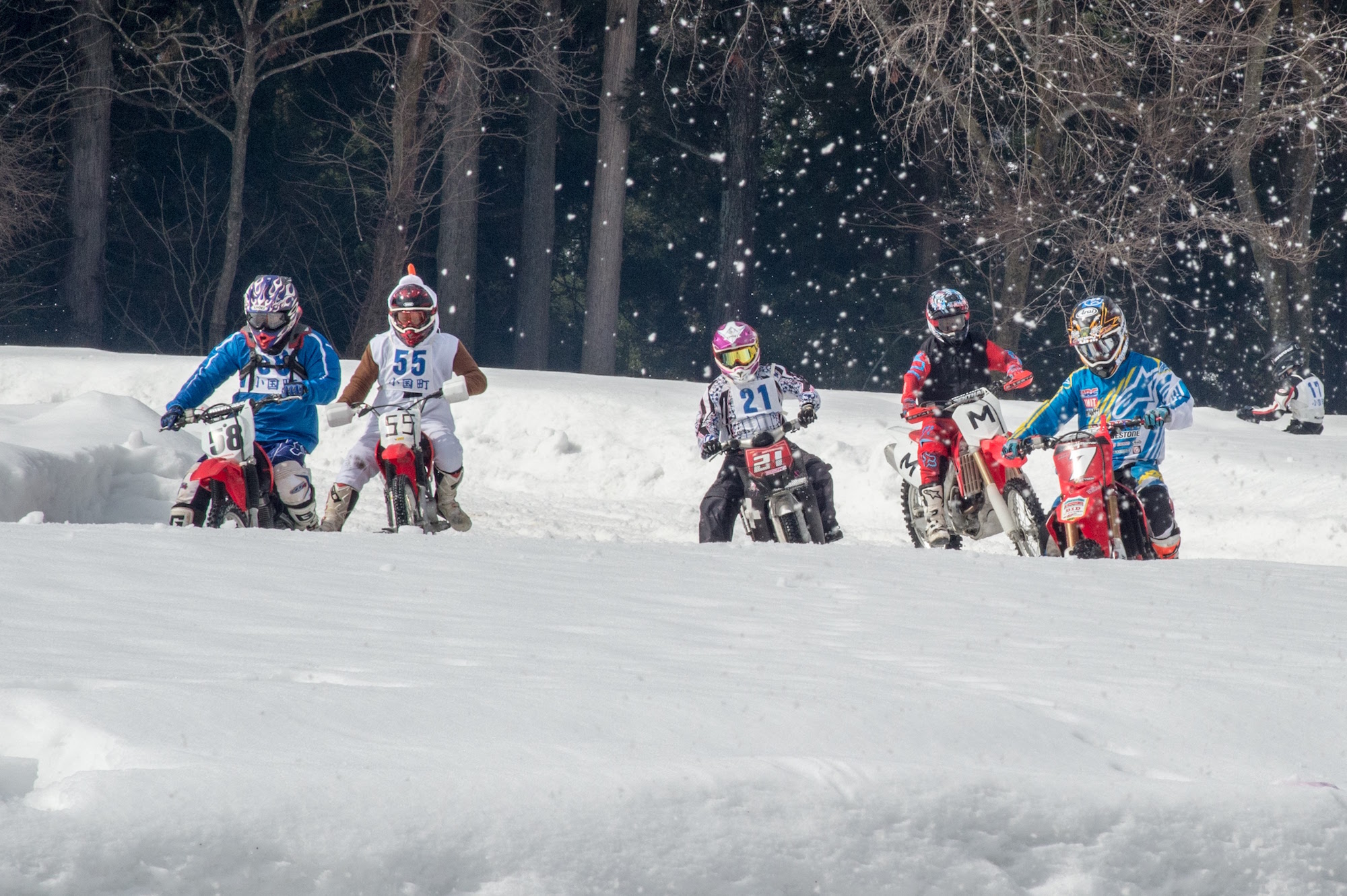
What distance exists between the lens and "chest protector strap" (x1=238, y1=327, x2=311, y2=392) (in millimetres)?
8266

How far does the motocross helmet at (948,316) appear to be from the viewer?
9867 millimetres

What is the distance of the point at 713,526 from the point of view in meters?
9.08

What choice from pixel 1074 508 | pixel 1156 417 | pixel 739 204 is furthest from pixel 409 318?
pixel 739 204

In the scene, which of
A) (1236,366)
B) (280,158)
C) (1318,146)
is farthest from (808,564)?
(1236,366)

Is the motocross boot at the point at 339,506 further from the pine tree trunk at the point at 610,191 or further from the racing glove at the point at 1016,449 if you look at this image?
the pine tree trunk at the point at 610,191

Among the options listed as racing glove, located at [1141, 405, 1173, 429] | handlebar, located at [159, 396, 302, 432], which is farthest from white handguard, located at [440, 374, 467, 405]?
racing glove, located at [1141, 405, 1173, 429]

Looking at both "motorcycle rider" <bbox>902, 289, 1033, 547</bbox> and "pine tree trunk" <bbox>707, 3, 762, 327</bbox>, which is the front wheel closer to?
"motorcycle rider" <bbox>902, 289, 1033, 547</bbox>

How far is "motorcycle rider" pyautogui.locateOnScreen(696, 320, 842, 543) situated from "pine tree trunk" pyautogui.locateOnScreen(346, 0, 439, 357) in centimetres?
1605

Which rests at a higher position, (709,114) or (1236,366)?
(709,114)

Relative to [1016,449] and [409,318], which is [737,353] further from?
[409,318]

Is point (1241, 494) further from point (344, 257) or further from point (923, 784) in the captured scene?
point (344, 257)

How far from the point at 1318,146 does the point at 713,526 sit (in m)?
19.2

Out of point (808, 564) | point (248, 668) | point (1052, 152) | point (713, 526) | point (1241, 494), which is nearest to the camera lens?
point (248, 668)

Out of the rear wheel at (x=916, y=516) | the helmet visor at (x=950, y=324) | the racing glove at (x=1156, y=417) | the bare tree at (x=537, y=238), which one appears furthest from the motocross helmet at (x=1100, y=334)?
the bare tree at (x=537, y=238)
